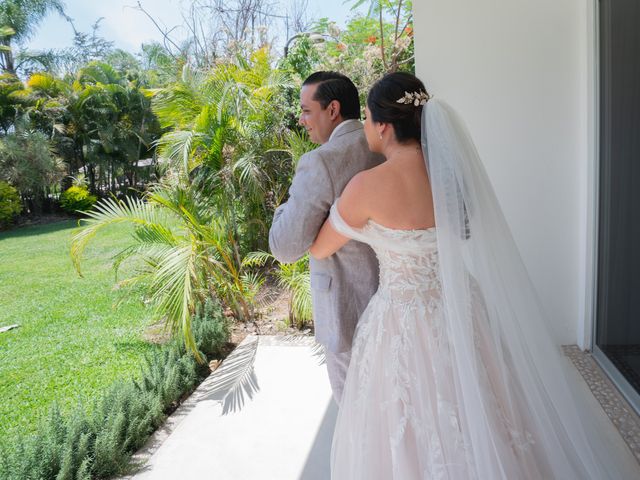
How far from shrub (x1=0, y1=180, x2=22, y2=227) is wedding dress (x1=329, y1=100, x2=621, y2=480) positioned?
1383 centimetres

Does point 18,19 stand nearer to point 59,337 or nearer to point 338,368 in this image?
point 59,337

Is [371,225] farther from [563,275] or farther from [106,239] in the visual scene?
[106,239]

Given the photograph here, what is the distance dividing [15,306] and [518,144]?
6.30m

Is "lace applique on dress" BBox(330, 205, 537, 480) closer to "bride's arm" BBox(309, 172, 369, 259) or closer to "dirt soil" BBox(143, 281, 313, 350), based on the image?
"bride's arm" BBox(309, 172, 369, 259)

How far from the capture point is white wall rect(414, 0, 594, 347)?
3.16 m

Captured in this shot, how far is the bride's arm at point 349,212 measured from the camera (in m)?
1.37

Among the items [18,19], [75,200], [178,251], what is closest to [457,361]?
[178,251]

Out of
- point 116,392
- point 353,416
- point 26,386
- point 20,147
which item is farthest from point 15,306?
point 20,147

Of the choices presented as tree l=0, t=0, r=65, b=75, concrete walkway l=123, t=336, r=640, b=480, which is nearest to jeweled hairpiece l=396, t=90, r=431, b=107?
concrete walkway l=123, t=336, r=640, b=480

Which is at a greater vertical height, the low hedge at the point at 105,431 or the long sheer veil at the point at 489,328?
the long sheer veil at the point at 489,328

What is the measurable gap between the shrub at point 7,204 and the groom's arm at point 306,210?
44.9ft

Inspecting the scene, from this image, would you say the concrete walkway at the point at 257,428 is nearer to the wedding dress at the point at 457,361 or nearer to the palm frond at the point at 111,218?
the wedding dress at the point at 457,361

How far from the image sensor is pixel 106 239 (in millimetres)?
10781

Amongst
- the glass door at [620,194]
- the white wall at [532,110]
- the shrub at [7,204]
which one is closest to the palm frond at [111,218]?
the white wall at [532,110]
